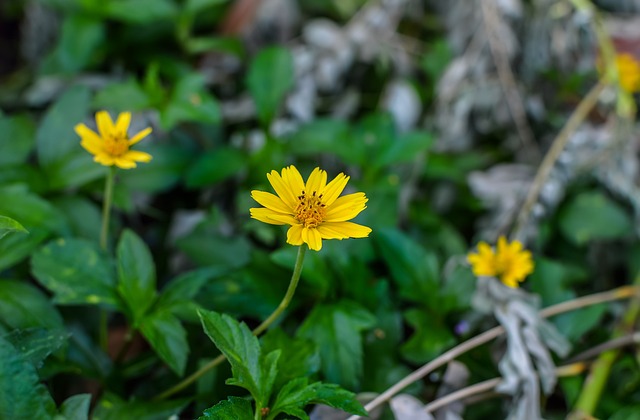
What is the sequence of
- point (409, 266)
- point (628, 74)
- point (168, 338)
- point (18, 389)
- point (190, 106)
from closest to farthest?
point (18, 389) → point (168, 338) → point (409, 266) → point (190, 106) → point (628, 74)

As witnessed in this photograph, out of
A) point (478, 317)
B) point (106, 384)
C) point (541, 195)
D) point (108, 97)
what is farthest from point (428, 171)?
point (106, 384)

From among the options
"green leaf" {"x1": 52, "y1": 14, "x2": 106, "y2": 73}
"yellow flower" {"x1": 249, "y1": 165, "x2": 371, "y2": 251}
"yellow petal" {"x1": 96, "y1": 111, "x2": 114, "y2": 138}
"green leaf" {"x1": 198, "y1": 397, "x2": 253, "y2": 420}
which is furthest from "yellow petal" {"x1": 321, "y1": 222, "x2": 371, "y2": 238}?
"green leaf" {"x1": 52, "y1": 14, "x2": 106, "y2": 73}

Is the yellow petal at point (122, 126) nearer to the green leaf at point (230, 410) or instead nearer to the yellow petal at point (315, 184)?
the yellow petal at point (315, 184)

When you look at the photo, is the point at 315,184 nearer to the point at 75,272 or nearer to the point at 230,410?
the point at 230,410

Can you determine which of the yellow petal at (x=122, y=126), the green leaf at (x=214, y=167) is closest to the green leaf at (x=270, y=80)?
the green leaf at (x=214, y=167)

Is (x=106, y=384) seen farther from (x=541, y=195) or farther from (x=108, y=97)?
(x=541, y=195)

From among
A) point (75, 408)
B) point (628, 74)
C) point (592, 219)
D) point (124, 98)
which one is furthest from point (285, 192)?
point (628, 74)
